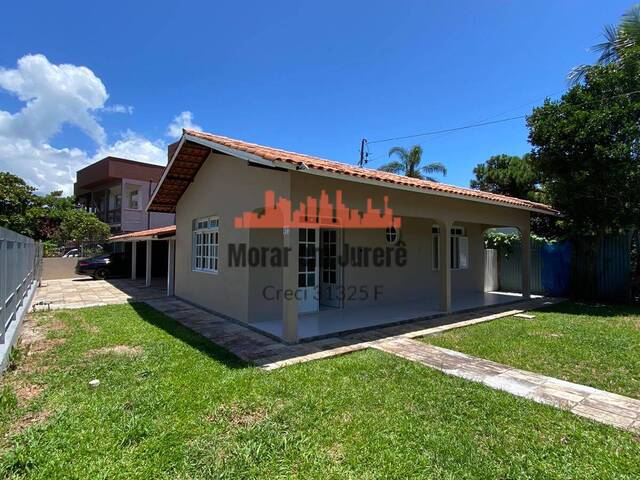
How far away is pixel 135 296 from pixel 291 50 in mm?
10352

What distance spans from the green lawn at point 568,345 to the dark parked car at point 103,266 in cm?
1934

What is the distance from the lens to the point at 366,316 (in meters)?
9.03

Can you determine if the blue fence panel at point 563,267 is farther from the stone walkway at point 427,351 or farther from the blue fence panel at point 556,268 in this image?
the stone walkway at point 427,351

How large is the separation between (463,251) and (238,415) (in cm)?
→ 1188

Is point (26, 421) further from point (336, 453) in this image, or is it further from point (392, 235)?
point (392, 235)

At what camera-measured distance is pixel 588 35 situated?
12078 mm

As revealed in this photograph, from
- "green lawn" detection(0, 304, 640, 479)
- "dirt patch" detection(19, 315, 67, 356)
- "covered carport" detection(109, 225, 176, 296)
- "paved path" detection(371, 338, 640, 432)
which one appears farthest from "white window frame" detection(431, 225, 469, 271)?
"covered carport" detection(109, 225, 176, 296)

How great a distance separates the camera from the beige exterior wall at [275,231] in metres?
7.48

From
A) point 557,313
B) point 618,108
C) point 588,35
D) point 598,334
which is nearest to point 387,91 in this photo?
point 588,35

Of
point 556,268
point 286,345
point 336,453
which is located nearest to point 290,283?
point 286,345

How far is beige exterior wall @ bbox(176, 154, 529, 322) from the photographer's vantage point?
748 cm

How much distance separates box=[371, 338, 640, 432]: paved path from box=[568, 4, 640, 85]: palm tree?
33.3ft

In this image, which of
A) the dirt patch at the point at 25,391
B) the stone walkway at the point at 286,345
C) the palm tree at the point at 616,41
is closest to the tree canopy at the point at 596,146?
the palm tree at the point at 616,41

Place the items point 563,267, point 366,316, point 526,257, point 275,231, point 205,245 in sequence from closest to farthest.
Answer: point 275,231 → point 366,316 → point 205,245 → point 526,257 → point 563,267
